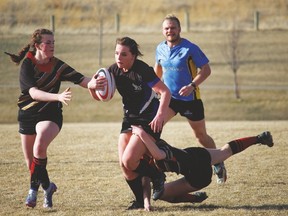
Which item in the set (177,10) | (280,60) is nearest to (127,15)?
(177,10)

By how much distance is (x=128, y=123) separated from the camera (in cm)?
684

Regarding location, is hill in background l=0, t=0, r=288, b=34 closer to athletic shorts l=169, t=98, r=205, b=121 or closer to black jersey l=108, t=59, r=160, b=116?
athletic shorts l=169, t=98, r=205, b=121

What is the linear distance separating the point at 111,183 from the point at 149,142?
184 cm

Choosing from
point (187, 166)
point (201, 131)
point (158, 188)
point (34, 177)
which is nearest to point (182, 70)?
point (201, 131)

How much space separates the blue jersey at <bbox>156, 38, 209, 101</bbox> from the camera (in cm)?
832

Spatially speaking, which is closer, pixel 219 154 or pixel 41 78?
pixel 41 78

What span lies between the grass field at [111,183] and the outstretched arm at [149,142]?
1.87ft

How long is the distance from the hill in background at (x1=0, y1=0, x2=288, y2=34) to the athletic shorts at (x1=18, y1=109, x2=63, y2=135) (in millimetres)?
36265

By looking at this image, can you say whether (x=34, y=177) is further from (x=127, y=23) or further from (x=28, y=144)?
(x=127, y=23)

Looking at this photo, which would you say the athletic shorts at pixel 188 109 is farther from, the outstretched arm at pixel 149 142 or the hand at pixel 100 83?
the hand at pixel 100 83

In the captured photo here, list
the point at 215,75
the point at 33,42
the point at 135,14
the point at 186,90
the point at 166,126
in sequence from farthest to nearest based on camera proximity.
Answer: the point at 135,14 < the point at 215,75 < the point at 166,126 < the point at 186,90 < the point at 33,42

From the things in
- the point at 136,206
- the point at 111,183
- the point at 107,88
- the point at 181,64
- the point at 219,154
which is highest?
the point at 181,64

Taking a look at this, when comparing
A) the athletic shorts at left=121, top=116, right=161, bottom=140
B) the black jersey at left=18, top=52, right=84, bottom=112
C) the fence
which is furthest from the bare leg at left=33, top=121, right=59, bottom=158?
the fence

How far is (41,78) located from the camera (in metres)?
6.93
